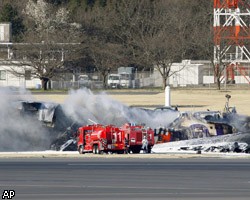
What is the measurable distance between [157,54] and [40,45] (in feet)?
39.5

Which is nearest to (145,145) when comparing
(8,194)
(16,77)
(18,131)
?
(18,131)

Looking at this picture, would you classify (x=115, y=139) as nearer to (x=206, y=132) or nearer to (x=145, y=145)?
(x=145, y=145)

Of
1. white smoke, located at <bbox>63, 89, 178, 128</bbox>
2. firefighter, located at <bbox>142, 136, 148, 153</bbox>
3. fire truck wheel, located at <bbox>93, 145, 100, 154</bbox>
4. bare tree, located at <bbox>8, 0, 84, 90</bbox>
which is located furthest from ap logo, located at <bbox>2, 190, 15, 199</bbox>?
bare tree, located at <bbox>8, 0, 84, 90</bbox>

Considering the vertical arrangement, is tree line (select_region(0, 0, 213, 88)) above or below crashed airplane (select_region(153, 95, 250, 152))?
above

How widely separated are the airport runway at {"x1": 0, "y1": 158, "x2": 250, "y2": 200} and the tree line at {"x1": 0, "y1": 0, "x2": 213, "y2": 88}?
64.9 meters

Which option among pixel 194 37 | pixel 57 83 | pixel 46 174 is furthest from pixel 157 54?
pixel 46 174

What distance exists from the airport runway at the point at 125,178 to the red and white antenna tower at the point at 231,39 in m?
63.1

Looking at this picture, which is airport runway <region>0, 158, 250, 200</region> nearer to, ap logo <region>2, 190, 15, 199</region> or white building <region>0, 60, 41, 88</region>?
ap logo <region>2, 190, 15, 199</region>

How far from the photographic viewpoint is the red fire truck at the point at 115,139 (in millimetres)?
37219

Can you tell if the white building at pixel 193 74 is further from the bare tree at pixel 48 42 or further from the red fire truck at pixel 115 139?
the red fire truck at pixel 115 139

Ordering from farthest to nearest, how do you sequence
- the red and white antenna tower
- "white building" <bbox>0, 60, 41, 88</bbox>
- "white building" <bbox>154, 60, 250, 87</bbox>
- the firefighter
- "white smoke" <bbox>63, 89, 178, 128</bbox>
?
1. "white building" <bbox>154, 60, 250, 87</bbox>
2. "white building" <bbox>0, 60, 41, 88</bbox>
3. the red and white antenna tower
4. "white smoke" <bbox>63, 89, 178, 128</bbox>
5. the firefighter

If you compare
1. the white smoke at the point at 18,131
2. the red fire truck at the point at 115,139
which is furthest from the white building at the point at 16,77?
the red fire truck at the point at 115,139

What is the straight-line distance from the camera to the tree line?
329ft

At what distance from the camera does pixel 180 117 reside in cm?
4250
